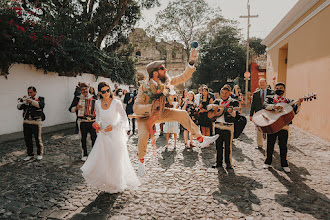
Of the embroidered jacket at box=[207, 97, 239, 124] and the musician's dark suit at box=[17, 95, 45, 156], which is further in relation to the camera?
the musician's dark suit at box=[17, 95, 45, 156]

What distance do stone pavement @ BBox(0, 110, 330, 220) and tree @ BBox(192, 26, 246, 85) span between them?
27045 mm

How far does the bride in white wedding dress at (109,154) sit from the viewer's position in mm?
4207

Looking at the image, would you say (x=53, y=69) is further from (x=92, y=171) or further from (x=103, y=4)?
(x=92, y=171)

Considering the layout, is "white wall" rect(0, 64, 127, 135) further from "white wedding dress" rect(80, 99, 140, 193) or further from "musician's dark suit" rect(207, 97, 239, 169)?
"musician's dark suit" rect(207, 97, 239, 169)

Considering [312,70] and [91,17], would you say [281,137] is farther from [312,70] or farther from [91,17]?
[91,17]

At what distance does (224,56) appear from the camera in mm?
32531

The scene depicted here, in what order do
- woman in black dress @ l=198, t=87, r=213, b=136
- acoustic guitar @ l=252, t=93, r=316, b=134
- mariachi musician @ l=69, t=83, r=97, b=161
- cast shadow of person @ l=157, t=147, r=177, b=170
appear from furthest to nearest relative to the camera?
woman in black dress @ l=198, t=87, r=213, b=136 < mariachi musician @ l=69, t=83, r=97, b=161 < cast shadow of person @ l=157, t=147, r=177, b=170 < acoustic guitar @ l=252, t=93, r=316, b=134

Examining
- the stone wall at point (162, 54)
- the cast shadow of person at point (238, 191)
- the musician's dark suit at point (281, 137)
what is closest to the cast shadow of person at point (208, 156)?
the cast shadow of person at point (238, 191)

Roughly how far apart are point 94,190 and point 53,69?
9567 mm

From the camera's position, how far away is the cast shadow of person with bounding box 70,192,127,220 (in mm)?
3525

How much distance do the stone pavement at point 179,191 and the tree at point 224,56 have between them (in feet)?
88.7

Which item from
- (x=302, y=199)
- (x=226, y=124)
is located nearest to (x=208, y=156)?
(x=226, y=124)

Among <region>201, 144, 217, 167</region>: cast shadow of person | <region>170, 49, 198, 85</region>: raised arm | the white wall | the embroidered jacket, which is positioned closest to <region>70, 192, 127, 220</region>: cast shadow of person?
<region>170, 49, 198, 85</region>: raised arm

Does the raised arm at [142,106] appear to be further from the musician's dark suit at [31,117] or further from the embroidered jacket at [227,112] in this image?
the musician's dark suit at [31,117]
